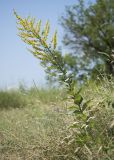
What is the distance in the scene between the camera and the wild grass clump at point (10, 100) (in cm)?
1516

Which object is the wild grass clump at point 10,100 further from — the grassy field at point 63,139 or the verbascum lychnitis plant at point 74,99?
the verbascum lychnitis plant at point 74,99

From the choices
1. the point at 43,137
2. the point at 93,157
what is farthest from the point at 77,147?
the point at 43,137

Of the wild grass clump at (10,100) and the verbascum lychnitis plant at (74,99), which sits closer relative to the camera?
the verbascum lychnitis plant at (74,99)

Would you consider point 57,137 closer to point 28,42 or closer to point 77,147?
point 77,147

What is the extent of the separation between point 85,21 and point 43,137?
2365cm

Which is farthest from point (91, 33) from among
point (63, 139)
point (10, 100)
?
point (63, 139)

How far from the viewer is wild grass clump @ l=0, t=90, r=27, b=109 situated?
597 inches

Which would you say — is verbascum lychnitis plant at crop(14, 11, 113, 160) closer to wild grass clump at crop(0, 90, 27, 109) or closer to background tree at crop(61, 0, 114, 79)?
wild grass clump at crop(0, 90, 27, 109)

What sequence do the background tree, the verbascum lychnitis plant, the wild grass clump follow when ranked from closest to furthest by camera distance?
1. the verbascum lychnitis plant
2. the wild grass clump
3. the background tree

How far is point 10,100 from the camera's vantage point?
51.3 ft

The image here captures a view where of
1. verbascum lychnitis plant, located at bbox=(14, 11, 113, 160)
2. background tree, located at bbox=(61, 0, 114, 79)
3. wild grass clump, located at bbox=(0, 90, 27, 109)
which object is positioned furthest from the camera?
background tree, located at bbox=(61, 0, 114, 79)

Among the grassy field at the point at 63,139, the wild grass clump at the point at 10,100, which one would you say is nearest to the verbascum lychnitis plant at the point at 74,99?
the grassy field at the point at 63,139

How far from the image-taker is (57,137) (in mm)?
4715

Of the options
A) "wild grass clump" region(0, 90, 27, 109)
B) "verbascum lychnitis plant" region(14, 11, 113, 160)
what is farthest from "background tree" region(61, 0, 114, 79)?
"verbascum lychnitis plant" region(14, 11, 113, 160)
